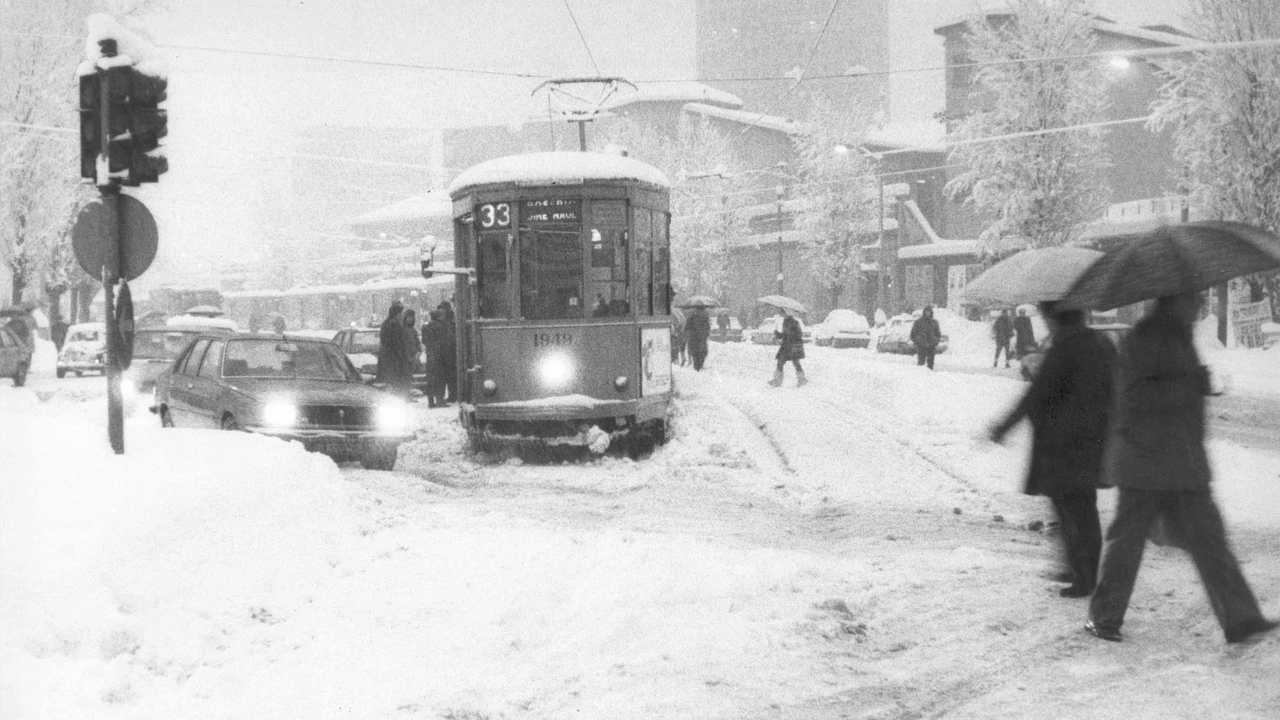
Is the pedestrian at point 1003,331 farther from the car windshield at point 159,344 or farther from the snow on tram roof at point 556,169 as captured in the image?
the car windshield at point 159,344

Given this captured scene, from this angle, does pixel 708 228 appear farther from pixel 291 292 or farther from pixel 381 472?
pixel 381 472

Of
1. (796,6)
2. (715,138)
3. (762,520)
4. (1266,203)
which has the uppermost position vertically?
(796,6)

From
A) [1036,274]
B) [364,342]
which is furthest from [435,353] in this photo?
[1036,274]

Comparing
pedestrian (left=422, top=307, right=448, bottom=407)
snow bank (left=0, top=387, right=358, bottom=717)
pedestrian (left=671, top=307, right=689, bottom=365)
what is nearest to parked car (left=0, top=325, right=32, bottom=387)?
pedestrian (left=422, top=307, right=448, bottom=407)

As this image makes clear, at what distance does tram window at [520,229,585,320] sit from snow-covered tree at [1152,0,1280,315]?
2121 centimetres

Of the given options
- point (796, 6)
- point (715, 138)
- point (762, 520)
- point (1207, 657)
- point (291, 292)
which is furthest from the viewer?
point (796, 6)

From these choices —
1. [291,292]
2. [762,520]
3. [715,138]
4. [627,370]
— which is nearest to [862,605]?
[762,520]

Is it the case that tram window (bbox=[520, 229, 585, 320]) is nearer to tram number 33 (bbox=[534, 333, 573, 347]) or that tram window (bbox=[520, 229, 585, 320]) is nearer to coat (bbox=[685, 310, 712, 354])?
tram number 33 (bbox=[534, 333, 573, 347])

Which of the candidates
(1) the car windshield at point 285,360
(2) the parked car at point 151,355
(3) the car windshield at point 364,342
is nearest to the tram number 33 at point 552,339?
Result: (1) the car windshield at point 285,360

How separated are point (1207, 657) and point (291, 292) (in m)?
68.0

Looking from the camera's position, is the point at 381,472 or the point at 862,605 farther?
the point at 381,472

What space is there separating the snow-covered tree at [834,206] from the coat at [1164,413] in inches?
1927

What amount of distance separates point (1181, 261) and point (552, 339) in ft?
28.1

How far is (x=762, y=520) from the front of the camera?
978cm
